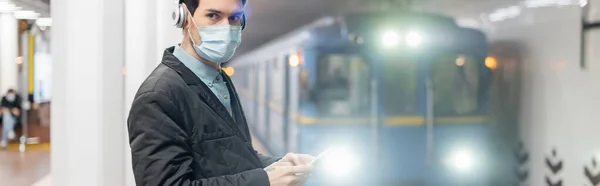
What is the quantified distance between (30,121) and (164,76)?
8192mm

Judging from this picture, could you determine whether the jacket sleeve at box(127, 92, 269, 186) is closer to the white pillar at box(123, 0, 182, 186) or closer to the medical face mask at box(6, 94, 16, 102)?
the white pillar at box(123, 0, 182, 186)

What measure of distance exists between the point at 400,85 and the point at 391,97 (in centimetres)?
13

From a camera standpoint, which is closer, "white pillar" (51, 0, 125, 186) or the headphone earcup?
the headphone earcup

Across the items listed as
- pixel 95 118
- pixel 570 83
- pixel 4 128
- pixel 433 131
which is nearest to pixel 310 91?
pixel 433 131

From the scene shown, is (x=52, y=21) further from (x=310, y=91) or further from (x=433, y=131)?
(x=433, y=131)

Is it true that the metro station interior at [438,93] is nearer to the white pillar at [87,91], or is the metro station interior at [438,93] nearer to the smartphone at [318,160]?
the white pillar at [87,91]

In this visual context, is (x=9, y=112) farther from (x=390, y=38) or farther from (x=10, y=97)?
(x=390, y=38)

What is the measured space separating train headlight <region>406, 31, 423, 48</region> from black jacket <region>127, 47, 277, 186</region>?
3587 millimetres

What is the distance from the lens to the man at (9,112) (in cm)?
787

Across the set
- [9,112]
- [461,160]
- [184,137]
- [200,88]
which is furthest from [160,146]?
[9,112]

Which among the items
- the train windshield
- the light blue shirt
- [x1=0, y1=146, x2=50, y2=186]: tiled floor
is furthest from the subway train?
the light blue shirt

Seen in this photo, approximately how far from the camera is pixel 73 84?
5.12 feet

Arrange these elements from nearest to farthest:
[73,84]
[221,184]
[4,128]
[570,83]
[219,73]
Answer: [221,184], [219,73], [73,84], [570,83], [4,128]

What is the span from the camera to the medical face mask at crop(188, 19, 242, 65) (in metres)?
1.18
